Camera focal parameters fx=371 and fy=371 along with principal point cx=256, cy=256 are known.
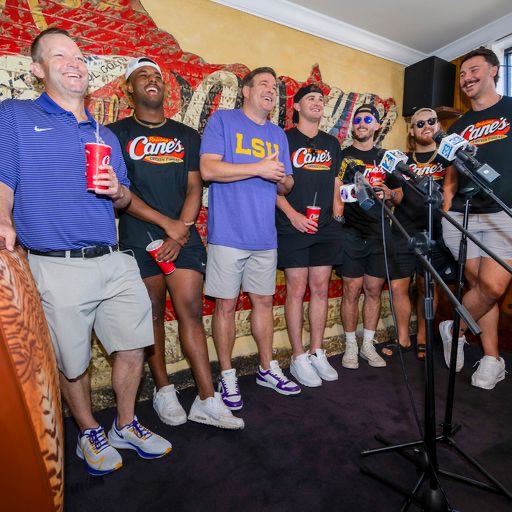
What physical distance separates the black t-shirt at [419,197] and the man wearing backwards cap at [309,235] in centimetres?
76

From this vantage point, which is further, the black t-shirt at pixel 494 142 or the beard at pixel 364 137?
the beard at pixel 364 137

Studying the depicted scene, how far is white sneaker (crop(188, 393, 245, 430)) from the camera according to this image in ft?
6.77

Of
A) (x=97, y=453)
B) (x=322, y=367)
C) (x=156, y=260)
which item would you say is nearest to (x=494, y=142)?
(x=322, y=367)

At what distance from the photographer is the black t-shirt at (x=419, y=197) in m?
3.20

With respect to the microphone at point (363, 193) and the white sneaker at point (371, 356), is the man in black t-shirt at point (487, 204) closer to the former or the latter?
the white sneaker at point (371, 356)

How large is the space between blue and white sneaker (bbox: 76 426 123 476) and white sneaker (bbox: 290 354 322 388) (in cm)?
133

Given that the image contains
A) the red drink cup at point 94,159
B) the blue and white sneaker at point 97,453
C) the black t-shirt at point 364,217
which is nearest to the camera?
the red drink cup at point 94,159

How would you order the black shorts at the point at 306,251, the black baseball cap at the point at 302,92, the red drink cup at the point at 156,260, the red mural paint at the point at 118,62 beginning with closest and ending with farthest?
the red drink cup at the point at 156,260
the red mural paint at the point at 118,62
the black shorts at the point at 306,251
the black baseball cap at the point at 302,92

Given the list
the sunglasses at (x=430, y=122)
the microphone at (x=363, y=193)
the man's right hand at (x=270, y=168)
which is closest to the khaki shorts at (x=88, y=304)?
the man's right hand at (x=270, y=168)

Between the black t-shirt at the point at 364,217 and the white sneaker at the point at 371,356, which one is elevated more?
the black t-shirt at the point at 364,217

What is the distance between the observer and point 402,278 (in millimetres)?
3271

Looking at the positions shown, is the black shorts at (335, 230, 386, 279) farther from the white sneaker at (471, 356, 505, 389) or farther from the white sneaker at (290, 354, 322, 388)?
the white sneaker at (471, 356, 505, 389)

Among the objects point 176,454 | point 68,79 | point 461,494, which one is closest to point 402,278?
point 461,494

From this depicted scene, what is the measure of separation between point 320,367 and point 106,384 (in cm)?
150
